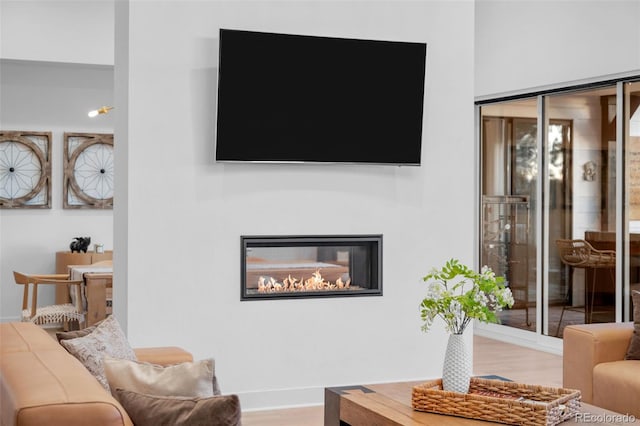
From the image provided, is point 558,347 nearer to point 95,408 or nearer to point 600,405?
point 600,405

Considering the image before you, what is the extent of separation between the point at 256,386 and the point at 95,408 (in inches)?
125

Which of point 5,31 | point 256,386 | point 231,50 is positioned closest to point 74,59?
point 5,31

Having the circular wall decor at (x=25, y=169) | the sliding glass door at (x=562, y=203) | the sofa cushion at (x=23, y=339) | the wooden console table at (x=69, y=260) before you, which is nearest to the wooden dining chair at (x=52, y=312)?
the wooden console table at (x=69, y=260)

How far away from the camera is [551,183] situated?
24.8ft

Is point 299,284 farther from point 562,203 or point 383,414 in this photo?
point 562,203

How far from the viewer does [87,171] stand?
383 inches

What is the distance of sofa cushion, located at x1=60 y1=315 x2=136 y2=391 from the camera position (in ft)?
9.45

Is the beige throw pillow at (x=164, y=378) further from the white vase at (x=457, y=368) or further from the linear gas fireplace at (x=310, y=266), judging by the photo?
the linear gas fireplace at (x=310, y=266)

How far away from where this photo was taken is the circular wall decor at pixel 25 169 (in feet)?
30.8

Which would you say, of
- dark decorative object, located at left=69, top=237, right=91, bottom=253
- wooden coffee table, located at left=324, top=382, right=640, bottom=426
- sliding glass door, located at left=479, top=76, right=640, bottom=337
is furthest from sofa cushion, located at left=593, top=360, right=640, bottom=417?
dark decorative object, located at left=69, top=237, right=91, bottom=253

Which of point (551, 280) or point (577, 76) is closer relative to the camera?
point (577, 76)

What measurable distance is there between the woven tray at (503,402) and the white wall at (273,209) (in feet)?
6.21

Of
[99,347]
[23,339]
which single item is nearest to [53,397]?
[99,347]

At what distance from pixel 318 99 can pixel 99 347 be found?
2.74m
